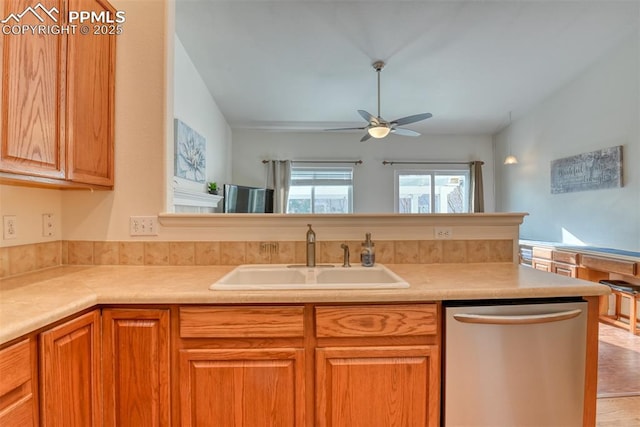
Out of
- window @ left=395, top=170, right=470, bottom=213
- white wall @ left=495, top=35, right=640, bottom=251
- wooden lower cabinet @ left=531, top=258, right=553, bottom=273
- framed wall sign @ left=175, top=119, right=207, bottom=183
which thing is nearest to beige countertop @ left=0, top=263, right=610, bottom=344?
framed wall sign @ left=175, top=119, right=207, bottom=183

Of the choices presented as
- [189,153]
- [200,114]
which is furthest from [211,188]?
[200,114]

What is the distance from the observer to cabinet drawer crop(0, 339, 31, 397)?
766mm

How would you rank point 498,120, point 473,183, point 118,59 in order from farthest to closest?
point 473,183 < point 498,120 < point 118,59

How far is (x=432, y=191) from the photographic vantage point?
611 centimetres

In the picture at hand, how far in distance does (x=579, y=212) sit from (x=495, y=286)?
3992 mm

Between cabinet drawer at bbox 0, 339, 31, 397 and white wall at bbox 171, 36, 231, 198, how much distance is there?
2.02 meters

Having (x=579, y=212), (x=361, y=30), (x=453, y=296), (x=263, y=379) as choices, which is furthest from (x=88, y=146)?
(x=579, y=212)

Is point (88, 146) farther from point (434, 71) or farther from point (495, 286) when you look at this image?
Result: point (434, 71)

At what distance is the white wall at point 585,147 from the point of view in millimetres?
3336

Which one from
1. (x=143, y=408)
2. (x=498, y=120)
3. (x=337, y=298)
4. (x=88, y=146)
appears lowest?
(x=143, y=408)

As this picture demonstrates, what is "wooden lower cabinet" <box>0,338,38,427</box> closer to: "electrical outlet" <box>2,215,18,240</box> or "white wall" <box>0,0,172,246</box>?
"electrical outlet" <box>2,215,18,240</box>

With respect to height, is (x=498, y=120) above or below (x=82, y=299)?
above

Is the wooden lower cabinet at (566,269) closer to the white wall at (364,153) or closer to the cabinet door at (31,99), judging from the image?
the white wall at (364,153)

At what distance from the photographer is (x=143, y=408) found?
1.09m
